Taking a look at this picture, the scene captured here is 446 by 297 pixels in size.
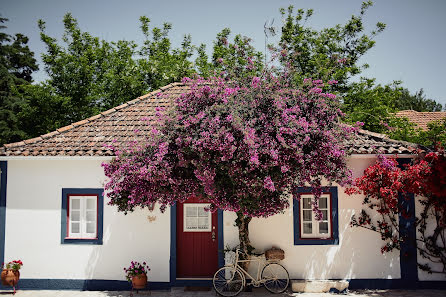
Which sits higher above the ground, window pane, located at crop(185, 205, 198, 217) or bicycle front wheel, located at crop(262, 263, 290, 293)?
window pane, located at crop(185, 205, 198, 217)

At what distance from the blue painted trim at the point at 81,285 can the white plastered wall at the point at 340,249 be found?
2.38 metres

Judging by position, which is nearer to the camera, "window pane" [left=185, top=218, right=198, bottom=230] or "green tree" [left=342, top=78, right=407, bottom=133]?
"window pane" [left=185, top=218, right=198, bottom=230]

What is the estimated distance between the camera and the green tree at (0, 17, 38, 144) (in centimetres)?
2375

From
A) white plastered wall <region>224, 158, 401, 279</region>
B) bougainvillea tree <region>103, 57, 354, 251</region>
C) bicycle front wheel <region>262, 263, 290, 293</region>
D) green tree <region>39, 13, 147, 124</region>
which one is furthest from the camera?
green tree <region>39, 13, 147, 124</region>

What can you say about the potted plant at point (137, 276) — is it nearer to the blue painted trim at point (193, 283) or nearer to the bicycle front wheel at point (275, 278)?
the blue painted trim at point (193, 283)

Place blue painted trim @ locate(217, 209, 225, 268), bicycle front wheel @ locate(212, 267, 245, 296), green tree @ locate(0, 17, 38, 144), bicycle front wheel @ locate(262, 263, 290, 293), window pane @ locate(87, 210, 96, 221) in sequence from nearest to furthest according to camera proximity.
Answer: bicycle front wheel @ locate(212, 267, 245, 296)
bicycle front wheel @ locate(262, 263, 290, 293)
blue painted trim @ locate(217, 209, 225, 268)
window pane @ locate(87, 210, 96, 221)
green tree @ locate(0, 17, 38, 144)

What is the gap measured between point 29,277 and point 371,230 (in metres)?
9.19

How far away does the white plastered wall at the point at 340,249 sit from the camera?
10.2 m

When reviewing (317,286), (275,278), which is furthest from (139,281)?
(317,286)

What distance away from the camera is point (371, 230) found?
1027cm

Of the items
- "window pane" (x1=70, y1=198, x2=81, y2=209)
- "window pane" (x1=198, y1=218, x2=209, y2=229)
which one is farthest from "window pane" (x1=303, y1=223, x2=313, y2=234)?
"window pane" (x1=70, y1=198, x2=81, y2=209)

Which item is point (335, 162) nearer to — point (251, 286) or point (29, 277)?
point (251, 286)

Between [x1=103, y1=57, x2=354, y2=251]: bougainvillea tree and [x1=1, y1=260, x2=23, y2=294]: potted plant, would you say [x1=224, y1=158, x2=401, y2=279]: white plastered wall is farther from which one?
[x1=1, y1=260, x2=23, y2=294]: potted plant

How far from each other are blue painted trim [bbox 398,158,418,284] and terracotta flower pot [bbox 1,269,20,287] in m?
9.94
